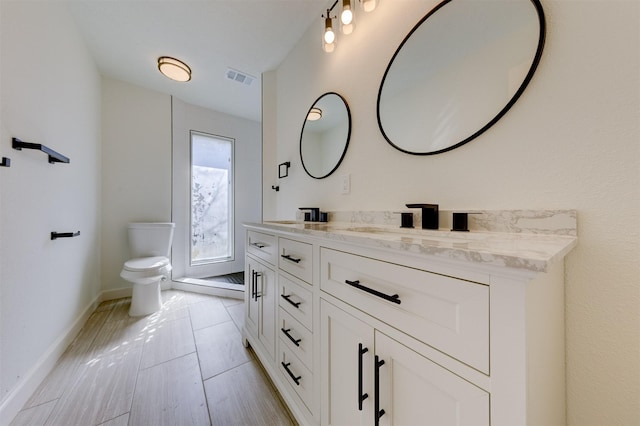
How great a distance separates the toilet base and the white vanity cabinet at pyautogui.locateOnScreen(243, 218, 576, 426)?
73.4 inches

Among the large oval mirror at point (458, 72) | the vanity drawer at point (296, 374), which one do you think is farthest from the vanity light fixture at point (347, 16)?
the vanity drawer at point (296, 374)

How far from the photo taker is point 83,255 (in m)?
1.97

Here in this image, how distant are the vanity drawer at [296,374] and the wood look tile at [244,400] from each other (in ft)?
0.58

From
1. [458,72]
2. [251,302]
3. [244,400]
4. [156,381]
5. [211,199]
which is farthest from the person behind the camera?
[211,199]

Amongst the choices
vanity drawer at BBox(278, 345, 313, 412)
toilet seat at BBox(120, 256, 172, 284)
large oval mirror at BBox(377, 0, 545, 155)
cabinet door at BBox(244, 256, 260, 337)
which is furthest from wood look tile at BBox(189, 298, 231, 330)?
large oval mirror at BBox(377, 0, 545, 155)

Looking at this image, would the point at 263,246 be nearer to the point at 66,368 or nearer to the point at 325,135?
the point at 325,135

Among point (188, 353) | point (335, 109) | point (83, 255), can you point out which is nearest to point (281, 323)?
point (188, 353)

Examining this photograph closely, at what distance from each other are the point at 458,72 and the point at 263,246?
4.05ft

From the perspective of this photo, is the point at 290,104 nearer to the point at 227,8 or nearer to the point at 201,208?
the point at 227,8

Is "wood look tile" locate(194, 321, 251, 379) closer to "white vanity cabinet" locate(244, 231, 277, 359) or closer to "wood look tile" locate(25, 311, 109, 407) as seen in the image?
"white vanity cabinet" locate(244, 231, 277, 359)

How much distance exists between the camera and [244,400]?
1.15 metres

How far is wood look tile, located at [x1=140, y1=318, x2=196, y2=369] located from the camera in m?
1.49

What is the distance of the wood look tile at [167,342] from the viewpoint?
1488mm

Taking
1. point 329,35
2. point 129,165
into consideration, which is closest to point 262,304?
point 329,35
